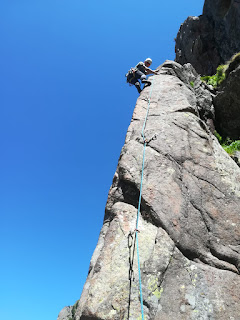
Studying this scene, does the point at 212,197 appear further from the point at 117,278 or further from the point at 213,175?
the point at 117,278

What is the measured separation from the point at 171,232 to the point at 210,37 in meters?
29.7

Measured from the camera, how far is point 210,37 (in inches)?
1180

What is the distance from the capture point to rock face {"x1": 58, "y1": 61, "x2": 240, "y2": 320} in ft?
17.0

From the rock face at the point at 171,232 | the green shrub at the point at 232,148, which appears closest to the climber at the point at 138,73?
the rock face at the point at 171,232

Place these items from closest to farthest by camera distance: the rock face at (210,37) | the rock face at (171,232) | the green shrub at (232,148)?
the rock face at (171,232) → the green shrub at (232,148) → the rock face at (210,37)

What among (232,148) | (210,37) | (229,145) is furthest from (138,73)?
(210,37)

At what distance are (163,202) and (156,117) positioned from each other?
4.17m

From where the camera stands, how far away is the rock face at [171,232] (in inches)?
204

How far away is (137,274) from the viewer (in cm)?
542

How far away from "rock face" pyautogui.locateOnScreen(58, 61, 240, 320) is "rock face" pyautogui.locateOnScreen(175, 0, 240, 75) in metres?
20.1

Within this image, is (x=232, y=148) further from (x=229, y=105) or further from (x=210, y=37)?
(x=210, y=37)

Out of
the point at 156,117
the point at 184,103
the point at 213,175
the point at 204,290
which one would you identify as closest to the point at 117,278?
the point at 204,290

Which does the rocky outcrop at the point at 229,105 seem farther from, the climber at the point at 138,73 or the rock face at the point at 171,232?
the rock face at the point at 171,232

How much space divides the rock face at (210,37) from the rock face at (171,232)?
20.1 m
